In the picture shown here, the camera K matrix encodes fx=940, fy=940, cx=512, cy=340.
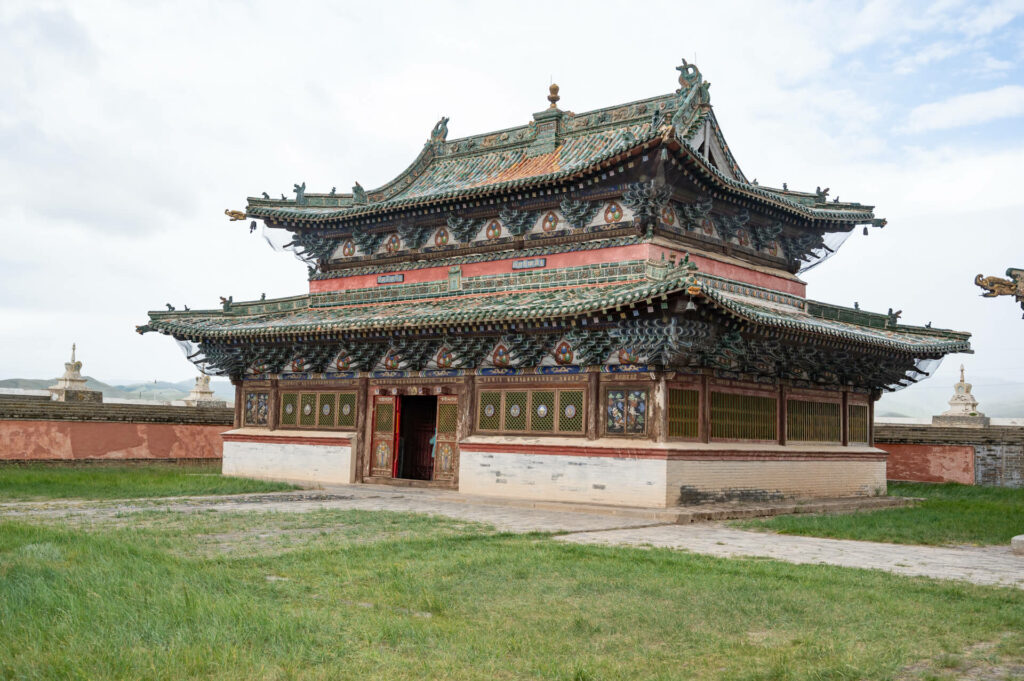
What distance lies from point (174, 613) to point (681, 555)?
6.40 m

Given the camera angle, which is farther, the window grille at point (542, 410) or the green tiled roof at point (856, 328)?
the window grille at point (542, 410)

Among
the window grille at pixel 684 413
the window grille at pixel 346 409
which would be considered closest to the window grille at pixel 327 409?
the window grille at pixel 346 409

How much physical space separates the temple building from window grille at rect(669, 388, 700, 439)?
4cm

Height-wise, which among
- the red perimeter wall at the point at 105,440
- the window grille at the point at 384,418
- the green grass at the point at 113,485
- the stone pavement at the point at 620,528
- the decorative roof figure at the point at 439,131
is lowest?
the stone pavement at the point at 620,528

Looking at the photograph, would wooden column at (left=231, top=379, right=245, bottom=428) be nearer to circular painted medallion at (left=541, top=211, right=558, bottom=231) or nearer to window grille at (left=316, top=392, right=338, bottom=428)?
window grille at (left=316, top=392, right=338, bottom=428)

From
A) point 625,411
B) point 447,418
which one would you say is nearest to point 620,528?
point 625,411

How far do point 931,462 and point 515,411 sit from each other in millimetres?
15716

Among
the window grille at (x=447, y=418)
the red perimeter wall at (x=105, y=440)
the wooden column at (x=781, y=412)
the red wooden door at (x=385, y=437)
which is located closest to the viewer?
the wooden column at (x=781, y=412)

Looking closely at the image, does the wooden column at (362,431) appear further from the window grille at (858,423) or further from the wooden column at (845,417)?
the window grille at (858,423)

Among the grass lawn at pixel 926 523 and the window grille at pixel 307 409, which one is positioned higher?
the window grille at pixel 307 409

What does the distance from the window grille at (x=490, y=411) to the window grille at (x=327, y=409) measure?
4.97 m

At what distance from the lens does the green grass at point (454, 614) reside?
6.05m

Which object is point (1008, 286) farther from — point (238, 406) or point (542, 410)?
point (238, 406)

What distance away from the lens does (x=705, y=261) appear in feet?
70.5
